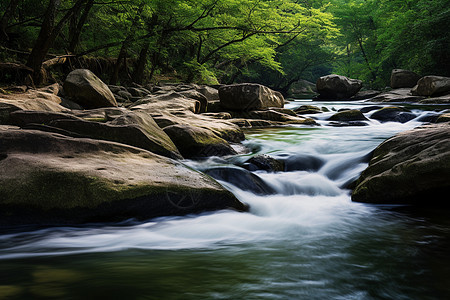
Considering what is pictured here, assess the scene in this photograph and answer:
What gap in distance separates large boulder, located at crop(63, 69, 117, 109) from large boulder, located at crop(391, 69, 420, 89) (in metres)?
19.0

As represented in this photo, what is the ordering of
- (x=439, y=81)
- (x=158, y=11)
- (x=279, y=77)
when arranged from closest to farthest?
(x=158, y=11) → (x=439, y=81) → (x=279, y=77)

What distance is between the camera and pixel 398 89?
67.1ft

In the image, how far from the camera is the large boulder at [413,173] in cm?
338

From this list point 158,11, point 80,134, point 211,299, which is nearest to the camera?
point 211,299

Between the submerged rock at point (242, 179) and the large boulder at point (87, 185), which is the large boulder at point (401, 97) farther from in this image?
the large boulder at point (87, 185)

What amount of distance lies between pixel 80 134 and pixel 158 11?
32.9ft

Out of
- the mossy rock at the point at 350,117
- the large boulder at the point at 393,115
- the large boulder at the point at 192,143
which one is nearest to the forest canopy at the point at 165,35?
the mossy rock at the point at 350,117

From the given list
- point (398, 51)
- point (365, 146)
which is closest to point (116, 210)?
point (365, 146)

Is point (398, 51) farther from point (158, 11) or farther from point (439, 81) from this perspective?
point (158, 11)

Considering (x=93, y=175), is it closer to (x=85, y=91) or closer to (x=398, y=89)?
(x=85, y=91)

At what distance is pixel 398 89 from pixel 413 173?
19405 millimetres

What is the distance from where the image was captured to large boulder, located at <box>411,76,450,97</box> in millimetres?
15789

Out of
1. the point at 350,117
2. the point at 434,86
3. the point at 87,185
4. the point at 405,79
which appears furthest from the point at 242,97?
the point at 405,79

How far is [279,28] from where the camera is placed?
46.5 ft
